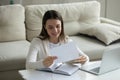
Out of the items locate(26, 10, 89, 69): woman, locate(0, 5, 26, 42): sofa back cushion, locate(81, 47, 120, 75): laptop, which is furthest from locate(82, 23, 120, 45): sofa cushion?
locate(81, 47, 120, 75): laptop

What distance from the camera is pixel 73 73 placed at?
1.70m

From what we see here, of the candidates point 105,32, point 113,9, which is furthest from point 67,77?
point 113,9

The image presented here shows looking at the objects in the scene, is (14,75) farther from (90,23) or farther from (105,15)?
(105,15)

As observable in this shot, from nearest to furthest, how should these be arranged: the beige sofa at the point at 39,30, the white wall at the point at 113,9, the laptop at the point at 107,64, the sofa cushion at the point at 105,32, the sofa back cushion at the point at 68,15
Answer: the laptop at the point at 107,64
the beige sofa at the point at 39,30
the sofa cushion at the point at 105,32
the sofa back cushion at the point at 68,15
the white wall at the point at 113,9

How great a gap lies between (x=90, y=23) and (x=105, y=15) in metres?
1.03

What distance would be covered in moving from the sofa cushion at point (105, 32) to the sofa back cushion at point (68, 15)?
7.5 inches

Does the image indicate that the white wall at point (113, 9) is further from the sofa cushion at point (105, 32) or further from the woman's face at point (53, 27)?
the woman's face at point (53, 27)

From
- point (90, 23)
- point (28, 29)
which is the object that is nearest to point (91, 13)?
point (90, 23)

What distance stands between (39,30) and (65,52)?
1.43 metres

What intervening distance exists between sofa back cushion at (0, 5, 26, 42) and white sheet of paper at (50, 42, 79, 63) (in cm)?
139

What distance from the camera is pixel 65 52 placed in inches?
67.6

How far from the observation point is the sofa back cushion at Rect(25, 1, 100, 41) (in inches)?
121

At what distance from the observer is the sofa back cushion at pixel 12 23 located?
117 inches

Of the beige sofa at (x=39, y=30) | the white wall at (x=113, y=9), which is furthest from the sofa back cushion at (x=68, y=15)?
the white wall at (x=113, y=9)
